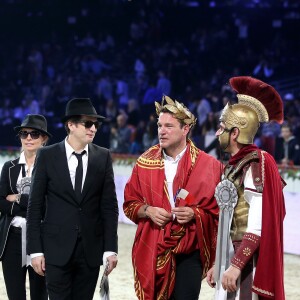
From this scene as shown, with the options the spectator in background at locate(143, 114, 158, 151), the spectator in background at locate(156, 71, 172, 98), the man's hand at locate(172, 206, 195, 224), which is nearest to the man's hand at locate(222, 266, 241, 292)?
the man's hand at locate(172, 206, 195, 224)

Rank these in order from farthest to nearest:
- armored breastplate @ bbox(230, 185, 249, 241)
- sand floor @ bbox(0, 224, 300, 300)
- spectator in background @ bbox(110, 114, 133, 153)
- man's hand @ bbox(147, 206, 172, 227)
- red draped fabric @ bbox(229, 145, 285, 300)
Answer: spectator in background @ bbox(110, 114, 133, 153) < sand floor @ bbox(0, 224, 300, 300) < man's hand @ bbox(147, 206, 172, 227) < armored breastplate @ bbox(230, 185, 249, 241) < red draped fabric @ bbox(229, 145, 285, 300)

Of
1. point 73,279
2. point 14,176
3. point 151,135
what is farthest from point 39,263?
point 151,135

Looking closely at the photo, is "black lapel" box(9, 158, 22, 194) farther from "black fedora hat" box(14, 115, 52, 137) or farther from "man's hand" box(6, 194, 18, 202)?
"black fedora hat" box(14, 115, 52, 137)

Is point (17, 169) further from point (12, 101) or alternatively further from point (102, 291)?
point (12, 101)

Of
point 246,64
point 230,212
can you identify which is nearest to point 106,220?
point 230,212

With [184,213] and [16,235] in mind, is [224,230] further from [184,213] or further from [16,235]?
[16,235]

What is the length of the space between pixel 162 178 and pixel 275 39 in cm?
1635

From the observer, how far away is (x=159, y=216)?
4.67 metres

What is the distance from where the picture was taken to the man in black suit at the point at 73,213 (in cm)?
480

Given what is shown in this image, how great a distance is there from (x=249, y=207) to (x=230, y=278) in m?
0.41

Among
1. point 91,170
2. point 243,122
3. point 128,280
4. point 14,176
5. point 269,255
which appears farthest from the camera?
point 128,280

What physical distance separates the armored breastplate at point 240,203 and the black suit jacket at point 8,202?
6.25 ft

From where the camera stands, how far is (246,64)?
20.4 meters

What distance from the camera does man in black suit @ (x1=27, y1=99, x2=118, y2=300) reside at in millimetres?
4805
